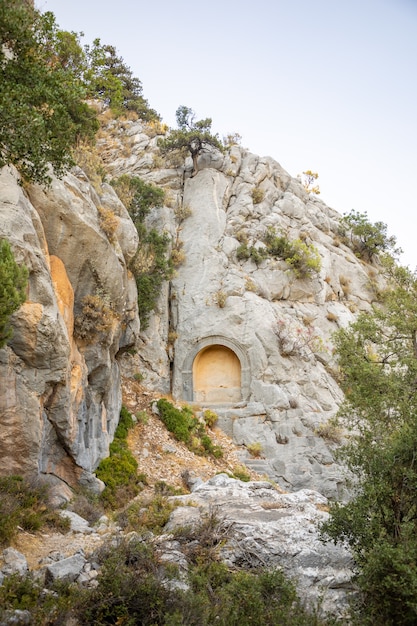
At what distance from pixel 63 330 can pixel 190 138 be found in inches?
853

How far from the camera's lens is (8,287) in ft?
21.6

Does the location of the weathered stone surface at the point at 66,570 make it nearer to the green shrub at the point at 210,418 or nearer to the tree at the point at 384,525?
the tree at the point at 384,525

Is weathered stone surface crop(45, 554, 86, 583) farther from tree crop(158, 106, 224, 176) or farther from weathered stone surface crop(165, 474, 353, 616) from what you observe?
tree crop(158, 106, 224, 176)

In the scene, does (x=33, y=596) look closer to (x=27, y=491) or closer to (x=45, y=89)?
(x=27, y=491)

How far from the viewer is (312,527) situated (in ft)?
30.1

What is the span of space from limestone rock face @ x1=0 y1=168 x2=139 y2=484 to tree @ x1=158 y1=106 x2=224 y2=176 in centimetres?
1439

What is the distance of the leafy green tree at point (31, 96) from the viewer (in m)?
6.96

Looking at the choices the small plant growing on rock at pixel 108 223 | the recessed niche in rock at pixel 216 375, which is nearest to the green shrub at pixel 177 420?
the recessed niche in rock at pixel 216 375

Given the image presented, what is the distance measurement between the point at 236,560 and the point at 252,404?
12176mm

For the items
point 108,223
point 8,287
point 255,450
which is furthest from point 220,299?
point 8,287

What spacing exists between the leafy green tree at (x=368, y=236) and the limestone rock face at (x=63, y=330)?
1992cm

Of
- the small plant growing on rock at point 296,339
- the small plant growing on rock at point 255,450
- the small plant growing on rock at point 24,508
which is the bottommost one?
the small plant growing on rock at point 24,508

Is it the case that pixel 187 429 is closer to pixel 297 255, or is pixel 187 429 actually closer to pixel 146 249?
pixel 146 249

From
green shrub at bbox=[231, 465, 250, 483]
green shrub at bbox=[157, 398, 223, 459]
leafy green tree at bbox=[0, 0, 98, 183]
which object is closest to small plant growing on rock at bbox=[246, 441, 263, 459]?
green shrub at bbox=[231, 465, 250, 483]
